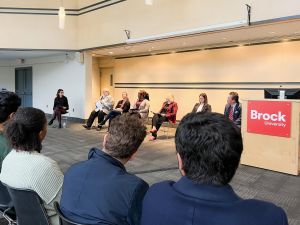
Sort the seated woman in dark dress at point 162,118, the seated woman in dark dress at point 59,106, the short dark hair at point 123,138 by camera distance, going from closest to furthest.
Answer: the short dark hair at point 123,138
the seated woman in dark dress at point 162,118
the seated woman in dark dress at point 59,106

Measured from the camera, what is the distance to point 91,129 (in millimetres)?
10000

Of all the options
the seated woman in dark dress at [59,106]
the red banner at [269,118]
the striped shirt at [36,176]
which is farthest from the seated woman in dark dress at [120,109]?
the striped shirt at [36,176]

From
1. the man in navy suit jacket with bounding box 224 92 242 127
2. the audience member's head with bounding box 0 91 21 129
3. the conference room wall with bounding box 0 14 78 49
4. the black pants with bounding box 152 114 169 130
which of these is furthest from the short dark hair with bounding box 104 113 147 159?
the conference room wall with bounding box 0 14 78 49

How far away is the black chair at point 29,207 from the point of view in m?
1.75

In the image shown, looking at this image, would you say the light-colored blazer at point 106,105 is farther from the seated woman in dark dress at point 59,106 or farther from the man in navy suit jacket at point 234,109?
the man in navy suit jacket at point 234,109

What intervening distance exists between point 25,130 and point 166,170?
3395 millimetres

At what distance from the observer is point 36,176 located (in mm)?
1869

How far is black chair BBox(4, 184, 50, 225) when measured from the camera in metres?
1.75

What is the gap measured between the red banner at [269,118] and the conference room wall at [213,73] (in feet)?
9.47

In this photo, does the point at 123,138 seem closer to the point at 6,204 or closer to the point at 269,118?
the point at 6,204

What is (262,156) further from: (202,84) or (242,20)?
(202,84)

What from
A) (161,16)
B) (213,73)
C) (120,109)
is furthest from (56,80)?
(213,73)

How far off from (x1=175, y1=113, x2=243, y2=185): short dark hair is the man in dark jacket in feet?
1.20

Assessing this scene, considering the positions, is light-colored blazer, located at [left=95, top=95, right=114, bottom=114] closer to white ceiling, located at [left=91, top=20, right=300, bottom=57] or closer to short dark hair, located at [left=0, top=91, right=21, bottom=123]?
white ceiling, located at [left=91, top=20, right=300, bottom=57]
